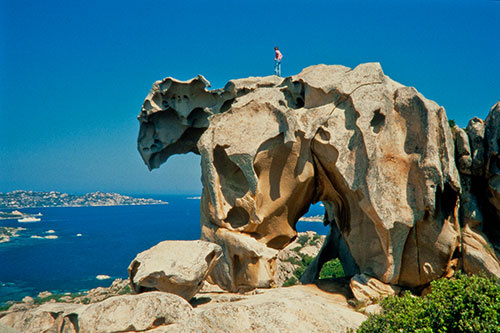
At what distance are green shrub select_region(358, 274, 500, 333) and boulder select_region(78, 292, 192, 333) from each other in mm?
4588

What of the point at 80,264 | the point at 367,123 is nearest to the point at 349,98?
the point at 367,123

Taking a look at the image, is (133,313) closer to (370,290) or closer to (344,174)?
(370,290)

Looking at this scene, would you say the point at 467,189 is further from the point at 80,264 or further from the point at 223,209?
the point at 80,264

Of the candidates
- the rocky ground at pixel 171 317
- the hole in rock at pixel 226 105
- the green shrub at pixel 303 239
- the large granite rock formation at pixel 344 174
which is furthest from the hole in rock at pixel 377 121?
the green shrub at pixel 303 239

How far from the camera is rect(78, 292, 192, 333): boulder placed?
1027cm

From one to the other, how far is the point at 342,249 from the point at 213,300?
31.1 feet

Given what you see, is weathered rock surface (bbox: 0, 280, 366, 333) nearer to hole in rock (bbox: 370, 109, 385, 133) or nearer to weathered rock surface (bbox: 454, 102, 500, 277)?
weathered rock surface (bbox: 454, 102, 500, 277)

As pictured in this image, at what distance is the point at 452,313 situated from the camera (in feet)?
30.1

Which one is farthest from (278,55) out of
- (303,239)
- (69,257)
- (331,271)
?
(69,257)

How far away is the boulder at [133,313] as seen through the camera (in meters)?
10.3

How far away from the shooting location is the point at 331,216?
22391 millimetres

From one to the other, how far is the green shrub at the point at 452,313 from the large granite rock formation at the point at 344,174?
168 inches

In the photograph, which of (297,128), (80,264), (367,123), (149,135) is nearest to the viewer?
(367,123)

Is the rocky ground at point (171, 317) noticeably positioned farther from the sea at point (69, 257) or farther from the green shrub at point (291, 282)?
the sea at point (69, 257)
